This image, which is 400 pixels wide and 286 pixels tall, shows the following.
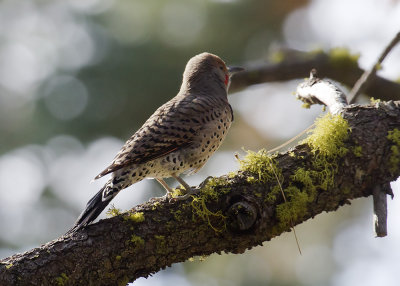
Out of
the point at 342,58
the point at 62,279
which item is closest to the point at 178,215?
the point at 62,279

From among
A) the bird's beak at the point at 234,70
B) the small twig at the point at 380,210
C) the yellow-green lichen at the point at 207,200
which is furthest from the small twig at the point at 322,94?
the bird's beak at the point at 234,70


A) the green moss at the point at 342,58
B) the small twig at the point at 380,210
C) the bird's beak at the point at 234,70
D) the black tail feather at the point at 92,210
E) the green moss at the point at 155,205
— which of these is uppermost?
the bird's beak at the point at 234,70

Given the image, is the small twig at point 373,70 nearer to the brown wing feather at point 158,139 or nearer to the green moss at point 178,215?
the brown wing feather at point 158,139

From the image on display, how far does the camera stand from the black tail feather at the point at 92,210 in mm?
3890

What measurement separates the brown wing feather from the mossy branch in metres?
0.77

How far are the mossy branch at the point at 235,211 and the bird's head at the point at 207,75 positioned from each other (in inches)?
82.8

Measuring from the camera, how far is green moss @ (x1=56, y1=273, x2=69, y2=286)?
3.56m

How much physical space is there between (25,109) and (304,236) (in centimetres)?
434

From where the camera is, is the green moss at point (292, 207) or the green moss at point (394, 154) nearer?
the green moss at point (292, 207)

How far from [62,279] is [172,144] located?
68.5 inches

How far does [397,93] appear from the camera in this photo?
20.5 ft

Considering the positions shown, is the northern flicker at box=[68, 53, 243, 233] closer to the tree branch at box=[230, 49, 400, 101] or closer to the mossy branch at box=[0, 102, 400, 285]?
the mossy branch at box=[0, 102, 400, 285]

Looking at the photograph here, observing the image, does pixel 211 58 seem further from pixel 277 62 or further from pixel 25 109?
pixel 25 109

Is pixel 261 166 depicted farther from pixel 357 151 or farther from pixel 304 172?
pixel 357 151
